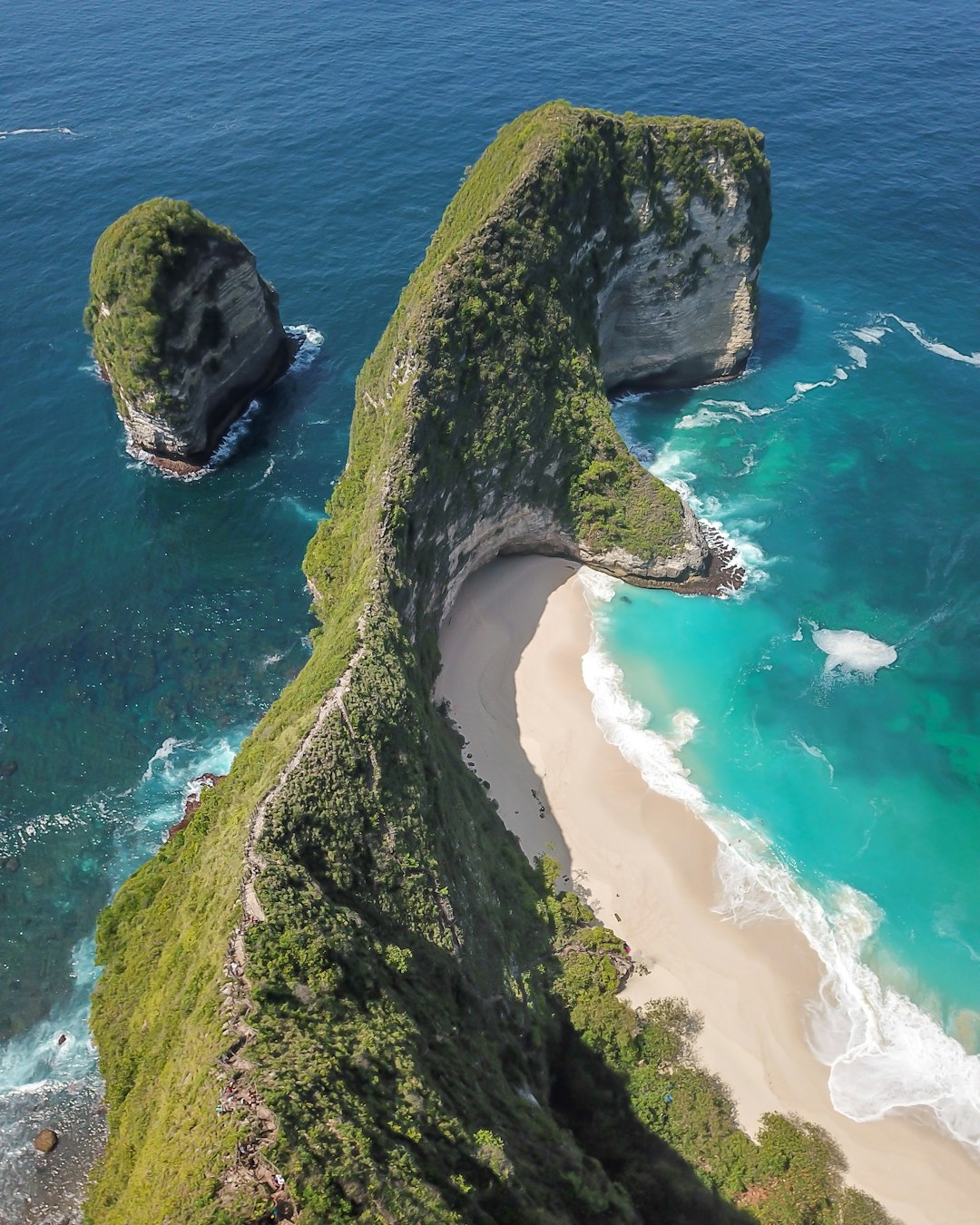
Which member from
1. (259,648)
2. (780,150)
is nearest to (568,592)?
(259,648)

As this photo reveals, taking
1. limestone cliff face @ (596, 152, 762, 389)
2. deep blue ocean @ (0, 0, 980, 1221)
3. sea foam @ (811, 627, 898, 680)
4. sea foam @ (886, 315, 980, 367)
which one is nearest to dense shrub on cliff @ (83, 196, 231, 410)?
deep blue ocean @ (0, 0, 980, 1221)

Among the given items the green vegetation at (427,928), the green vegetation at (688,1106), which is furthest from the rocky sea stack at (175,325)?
the green vegetation at (688,1106)

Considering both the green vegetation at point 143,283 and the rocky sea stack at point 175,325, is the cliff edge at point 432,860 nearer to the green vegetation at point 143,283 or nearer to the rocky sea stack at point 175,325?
the rocky sea stack at point 175,325

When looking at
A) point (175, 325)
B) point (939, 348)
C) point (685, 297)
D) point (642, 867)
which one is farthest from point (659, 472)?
point (175, 325)

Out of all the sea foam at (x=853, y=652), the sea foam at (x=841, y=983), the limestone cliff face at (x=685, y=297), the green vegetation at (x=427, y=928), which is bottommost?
the sea foam at (x=841, y=983)

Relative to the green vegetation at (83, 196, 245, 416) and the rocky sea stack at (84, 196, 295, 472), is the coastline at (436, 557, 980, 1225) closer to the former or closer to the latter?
the rocky sea stack at (84, 196, 295, 472)

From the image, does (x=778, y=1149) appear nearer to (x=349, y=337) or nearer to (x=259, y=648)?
(x=259, y=648)

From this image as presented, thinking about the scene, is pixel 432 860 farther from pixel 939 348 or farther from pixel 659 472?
pixel 939 348

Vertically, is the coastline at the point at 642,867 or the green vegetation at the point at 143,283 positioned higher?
the green vegetation at the point at 143,283
